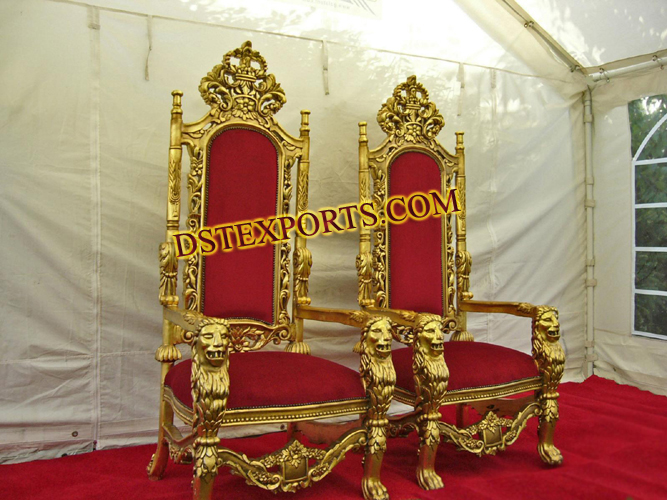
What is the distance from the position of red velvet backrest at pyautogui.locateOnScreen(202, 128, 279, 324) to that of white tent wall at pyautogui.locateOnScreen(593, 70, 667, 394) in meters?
2.24

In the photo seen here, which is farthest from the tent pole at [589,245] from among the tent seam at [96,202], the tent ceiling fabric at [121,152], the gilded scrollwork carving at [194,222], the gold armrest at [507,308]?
the tent seam at [96,202]

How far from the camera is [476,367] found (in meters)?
2.00

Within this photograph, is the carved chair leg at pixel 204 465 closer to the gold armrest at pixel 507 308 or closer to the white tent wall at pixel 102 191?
the white tent wall at pixel 102 191

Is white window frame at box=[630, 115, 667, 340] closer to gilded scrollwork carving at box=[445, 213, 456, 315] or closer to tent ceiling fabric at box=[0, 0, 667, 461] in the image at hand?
tent ceiling fabric at box=[0, 0, 667, 461]

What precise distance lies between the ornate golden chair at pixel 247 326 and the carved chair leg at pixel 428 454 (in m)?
0.19

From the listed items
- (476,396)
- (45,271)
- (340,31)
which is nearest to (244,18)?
(340,31)

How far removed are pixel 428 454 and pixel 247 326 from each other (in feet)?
2.54

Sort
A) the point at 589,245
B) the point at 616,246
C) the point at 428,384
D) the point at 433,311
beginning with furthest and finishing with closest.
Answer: the point at 589,245
the point at 616,246
the point at 433,311
the point at 428,384

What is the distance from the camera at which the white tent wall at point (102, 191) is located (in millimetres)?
2246

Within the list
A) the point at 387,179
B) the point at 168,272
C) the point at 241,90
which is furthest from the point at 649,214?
the point at 168,272

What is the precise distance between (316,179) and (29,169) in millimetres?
1239

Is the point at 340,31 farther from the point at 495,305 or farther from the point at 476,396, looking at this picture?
the point at 476,396

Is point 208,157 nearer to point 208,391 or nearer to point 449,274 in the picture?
point 208,391

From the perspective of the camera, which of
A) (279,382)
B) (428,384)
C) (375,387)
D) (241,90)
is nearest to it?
(279,382)
